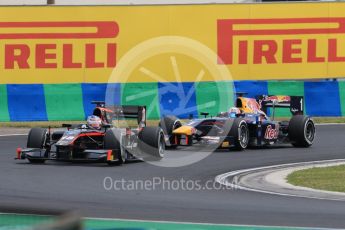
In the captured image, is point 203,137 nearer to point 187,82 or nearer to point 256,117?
point 256,117

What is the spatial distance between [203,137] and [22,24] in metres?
9.68

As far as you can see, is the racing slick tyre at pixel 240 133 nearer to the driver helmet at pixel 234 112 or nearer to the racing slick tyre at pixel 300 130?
the driver helmet at pixel 234 112

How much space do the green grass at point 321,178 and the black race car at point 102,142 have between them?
3.01 meters

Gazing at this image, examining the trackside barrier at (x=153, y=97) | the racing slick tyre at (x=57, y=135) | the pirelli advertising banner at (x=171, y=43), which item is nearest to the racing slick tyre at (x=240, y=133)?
the racing slick tyre at (x=57, y=135)

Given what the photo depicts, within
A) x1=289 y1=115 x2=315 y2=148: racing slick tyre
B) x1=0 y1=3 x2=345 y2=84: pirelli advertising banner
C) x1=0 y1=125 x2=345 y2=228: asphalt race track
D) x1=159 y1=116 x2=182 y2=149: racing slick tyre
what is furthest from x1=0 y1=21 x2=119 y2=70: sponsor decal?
x1=0 y1=125 x2=345 y2=228: asphalt race track

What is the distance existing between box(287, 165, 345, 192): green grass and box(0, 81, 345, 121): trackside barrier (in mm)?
9716

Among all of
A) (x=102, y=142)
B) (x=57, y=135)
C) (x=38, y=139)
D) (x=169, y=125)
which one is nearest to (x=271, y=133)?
(x=169, y=125)

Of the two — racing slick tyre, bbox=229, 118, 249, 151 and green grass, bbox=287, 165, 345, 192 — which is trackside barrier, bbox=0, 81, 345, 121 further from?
green grass, bbox=287, 165, 345, 192

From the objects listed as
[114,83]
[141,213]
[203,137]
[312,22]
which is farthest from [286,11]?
[141,213]

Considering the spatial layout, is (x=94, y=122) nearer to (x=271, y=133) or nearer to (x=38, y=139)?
(x=38, y=139)

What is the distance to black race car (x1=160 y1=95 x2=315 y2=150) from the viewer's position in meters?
17.6

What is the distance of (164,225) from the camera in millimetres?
8953

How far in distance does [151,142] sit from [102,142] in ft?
3.05

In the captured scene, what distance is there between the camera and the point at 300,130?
18.8m
